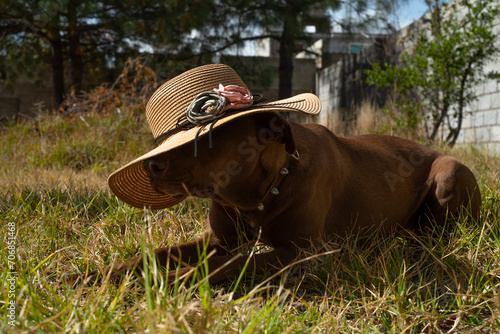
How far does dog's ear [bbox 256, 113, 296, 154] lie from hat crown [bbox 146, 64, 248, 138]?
29cm

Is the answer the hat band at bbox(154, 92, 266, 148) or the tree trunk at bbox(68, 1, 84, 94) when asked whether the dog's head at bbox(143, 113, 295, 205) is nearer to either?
the hat band at bbox(154, 92, 266, 148)

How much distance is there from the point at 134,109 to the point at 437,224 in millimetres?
Result: 4446

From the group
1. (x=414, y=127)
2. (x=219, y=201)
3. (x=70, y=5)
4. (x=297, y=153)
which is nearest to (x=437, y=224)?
(x=297, y=153)

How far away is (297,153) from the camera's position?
2137mm

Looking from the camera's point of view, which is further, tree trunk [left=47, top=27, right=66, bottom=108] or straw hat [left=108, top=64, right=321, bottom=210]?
tree trunk [left=47, top=27, right=66, bottom=108]

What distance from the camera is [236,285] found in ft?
4.55

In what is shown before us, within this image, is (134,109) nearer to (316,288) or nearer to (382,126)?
(382,126)

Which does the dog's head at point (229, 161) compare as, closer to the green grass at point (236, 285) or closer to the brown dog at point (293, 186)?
the brown dog at point (293, 186)

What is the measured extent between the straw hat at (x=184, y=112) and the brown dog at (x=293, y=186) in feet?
0.20

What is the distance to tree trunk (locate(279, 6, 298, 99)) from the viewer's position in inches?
401

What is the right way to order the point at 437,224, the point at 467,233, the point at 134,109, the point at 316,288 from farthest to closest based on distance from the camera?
the point at 134,109, the point at 437,224, the point at 467,233, the point at 316,288

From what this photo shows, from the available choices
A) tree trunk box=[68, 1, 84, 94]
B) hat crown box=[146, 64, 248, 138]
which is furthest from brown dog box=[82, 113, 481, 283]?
tree trunk box=[68, 1, 84, 94]

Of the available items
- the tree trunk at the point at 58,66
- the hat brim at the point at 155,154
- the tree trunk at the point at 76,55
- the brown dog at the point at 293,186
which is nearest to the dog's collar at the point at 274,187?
the brown dog at the point at 293,186

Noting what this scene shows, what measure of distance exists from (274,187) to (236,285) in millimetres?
762
